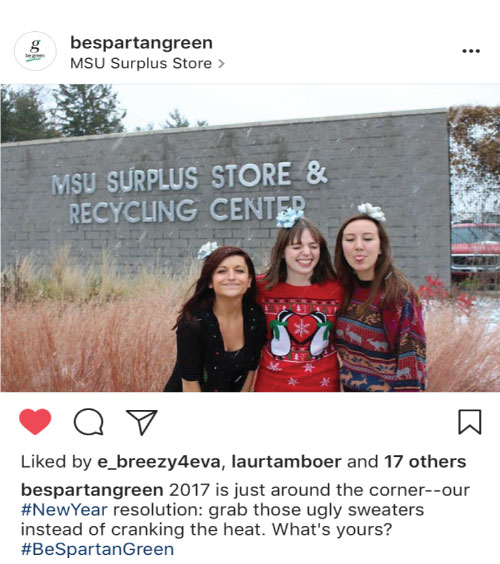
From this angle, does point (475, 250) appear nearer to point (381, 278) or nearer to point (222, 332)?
point (381, 278)

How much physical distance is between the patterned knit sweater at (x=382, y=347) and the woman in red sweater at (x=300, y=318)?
61 millimetres

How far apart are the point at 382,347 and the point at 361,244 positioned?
1.26ft

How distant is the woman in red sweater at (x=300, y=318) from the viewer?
2.14m

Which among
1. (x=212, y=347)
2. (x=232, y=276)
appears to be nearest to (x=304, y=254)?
(x=232, y=276)

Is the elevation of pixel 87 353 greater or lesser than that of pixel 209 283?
lesser

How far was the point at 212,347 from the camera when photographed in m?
2.20

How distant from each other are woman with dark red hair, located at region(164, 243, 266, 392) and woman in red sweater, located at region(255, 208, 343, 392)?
0.18ft

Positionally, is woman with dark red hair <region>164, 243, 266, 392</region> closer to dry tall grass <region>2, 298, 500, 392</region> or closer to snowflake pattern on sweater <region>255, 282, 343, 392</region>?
snowflake pattern on sweater <region>255, 282, 343, 392</region>
